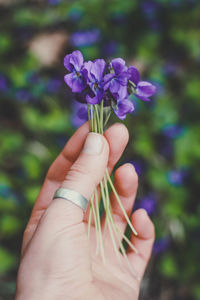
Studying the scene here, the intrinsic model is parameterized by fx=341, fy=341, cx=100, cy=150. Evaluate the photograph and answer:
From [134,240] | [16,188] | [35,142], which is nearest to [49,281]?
[134,240]

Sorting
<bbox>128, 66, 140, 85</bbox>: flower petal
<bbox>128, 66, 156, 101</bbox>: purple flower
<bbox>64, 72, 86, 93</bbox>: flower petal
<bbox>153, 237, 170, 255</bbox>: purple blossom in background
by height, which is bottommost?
<bbox>153, 237, 170, 255</bbox>: purple blossom in background

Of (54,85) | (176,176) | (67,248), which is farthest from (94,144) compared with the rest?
(54,85)

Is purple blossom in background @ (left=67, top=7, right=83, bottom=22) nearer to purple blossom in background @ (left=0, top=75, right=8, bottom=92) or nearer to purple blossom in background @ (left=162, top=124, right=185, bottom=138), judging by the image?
purple blossom in background @ (left=0, top=75, right=8, bottom=92)

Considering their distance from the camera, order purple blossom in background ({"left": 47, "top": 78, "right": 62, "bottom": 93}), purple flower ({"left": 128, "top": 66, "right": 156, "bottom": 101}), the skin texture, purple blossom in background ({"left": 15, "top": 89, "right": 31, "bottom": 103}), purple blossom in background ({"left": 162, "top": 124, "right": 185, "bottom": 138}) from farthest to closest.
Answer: purple blossom in background ({"left": 47, "top": 78, "right": 62, "bottom": 93}) → purple blossom in background ({"left": 15, "top": 89, "right": 31, "bottom": 103}) → purple blossom in background ({"left": 162, "top": 124, "right": 185, "bottom": 138}) → purple flower ({"left": 128, "top": 66, "right": 156, "bottom": 101}) → the skin texture

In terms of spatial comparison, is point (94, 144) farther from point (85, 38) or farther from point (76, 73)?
point (85, 38)

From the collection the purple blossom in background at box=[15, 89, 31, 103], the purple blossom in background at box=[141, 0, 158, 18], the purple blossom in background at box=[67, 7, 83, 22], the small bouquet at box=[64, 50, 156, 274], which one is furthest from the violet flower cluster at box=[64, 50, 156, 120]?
the purple blossom in background at box=[67, 7, 83, 22]

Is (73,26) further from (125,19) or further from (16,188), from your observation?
(16,188)

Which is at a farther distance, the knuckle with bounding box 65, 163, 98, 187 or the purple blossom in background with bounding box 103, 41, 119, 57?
the purple blossom in background with bounding box 103, 41, 119, 57
